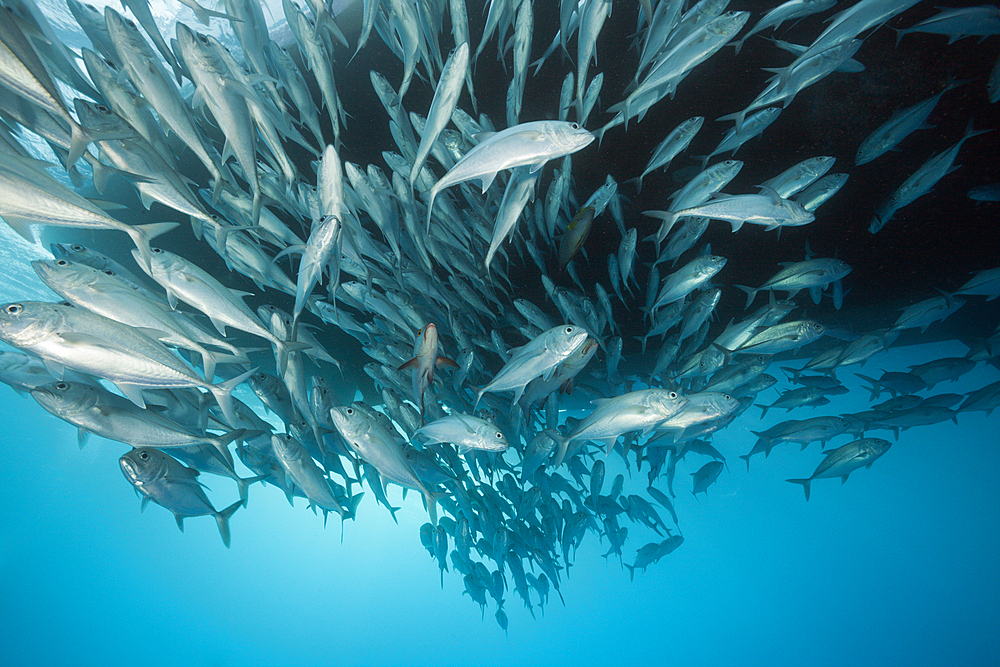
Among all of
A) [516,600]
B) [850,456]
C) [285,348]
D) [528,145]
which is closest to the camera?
[528,145]

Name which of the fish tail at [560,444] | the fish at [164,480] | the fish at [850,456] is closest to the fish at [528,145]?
the fish tail at [560,444]

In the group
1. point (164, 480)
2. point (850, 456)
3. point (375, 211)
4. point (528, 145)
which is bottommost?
point (850, 456)

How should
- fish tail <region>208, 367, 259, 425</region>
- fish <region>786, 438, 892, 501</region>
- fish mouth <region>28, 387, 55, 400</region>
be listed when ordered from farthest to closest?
fish <region>786, 438, 892, 501</region>, fish tail <region>208, 367, 259, 425</region>, fish mouth <region>28, 387, 55, 400</region>

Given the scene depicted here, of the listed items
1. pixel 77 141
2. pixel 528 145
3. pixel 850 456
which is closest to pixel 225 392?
pixel 77 141

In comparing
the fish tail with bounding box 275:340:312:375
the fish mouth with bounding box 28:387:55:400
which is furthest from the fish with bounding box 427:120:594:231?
the fish mouth with bounding box 28:387:55:400

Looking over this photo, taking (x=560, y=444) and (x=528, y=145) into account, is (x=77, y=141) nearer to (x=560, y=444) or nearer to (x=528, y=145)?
(x=528, y=145)

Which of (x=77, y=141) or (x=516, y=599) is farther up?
(x=77, y=141)

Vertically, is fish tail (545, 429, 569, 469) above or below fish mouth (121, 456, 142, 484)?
below

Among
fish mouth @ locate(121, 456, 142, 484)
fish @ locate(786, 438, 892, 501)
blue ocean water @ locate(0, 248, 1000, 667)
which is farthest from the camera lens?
blue ocean water @ locate(0, 248, 1000, 667)

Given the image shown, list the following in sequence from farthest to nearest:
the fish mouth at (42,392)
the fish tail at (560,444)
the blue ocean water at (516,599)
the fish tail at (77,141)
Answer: the blue ocean water at (516,599), the fish tail at (560,444), the fish mouth at (42,392), the fish tail at (77,141)

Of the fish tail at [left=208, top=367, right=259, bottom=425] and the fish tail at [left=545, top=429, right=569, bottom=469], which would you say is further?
the fish tail at [left=545, top=429, right=569, bottom=469]

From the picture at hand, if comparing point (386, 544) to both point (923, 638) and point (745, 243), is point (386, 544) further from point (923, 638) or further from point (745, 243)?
point (923, 638)

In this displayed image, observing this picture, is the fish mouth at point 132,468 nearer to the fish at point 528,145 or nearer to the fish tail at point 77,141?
the fish tail at point 77,141

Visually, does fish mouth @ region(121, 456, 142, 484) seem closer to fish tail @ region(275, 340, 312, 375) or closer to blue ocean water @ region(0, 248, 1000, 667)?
fish tail @ region(275, 340, 312, 375)
